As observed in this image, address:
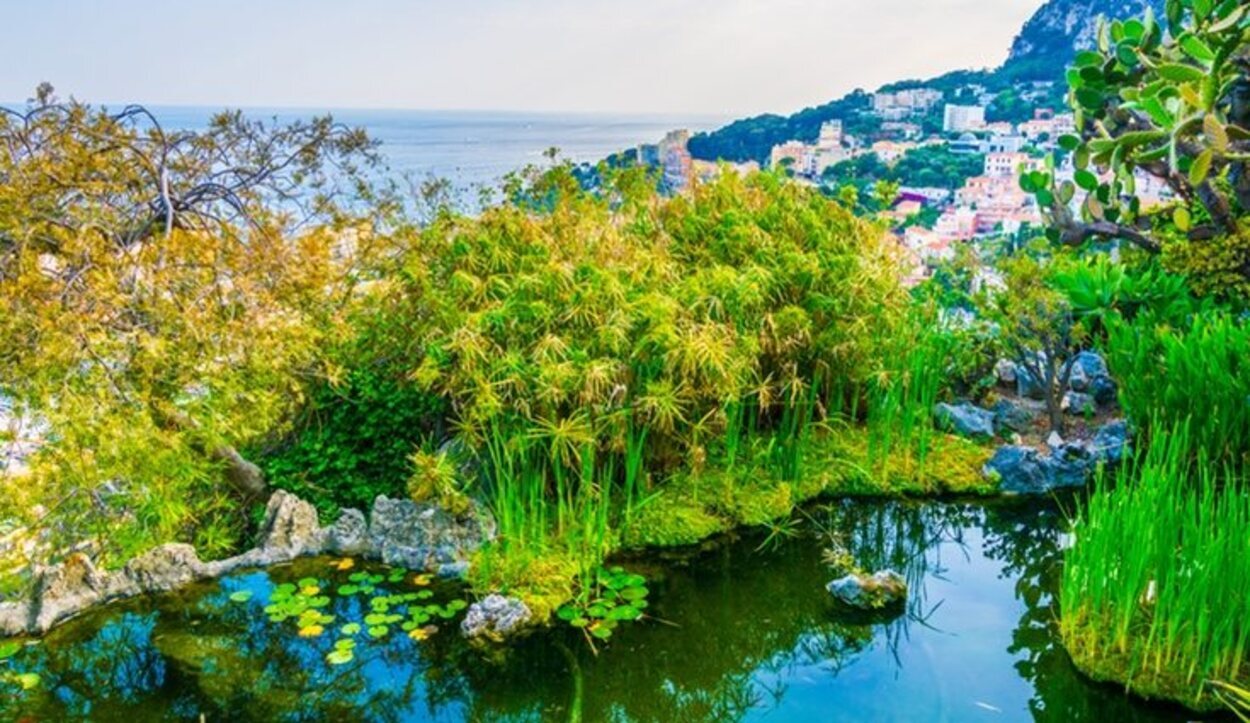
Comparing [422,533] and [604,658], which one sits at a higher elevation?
[422,533]

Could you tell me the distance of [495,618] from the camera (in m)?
3.43

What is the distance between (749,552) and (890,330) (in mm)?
1603

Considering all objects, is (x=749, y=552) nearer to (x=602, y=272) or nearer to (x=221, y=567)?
(x=602, y=272)

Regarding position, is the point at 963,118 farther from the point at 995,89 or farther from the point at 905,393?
the point at 905,393

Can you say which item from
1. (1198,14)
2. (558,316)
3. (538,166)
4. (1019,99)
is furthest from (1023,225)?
(1019,99)

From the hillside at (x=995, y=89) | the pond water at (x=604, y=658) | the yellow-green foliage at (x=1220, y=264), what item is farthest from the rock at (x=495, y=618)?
the hillside at (x=995, y=89)

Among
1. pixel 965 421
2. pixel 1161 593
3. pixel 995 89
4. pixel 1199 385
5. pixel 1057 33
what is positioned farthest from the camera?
pixel 1057 33

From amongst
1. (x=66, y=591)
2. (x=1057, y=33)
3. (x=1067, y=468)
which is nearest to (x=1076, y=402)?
(x=1067, y=468)

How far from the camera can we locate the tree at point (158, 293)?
3.28 meters

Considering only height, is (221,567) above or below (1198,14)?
below

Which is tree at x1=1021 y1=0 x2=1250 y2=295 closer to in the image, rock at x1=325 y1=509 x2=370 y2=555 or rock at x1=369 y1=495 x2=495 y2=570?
rock at x1=369 y1=495 x2=495 y2=570

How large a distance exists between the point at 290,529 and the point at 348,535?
24 cm

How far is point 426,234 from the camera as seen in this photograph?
4414 mm

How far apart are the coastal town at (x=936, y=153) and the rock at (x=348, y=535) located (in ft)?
8.87
